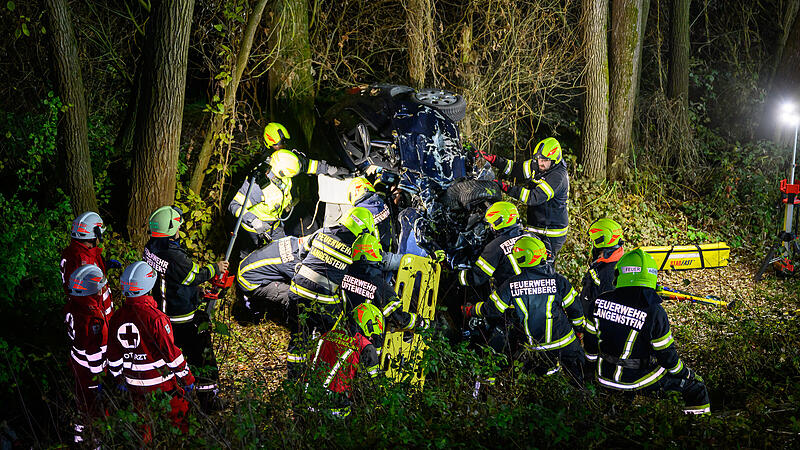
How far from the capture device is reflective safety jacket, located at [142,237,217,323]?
5.50 m

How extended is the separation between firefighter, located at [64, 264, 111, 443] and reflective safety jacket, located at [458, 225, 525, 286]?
3.34m

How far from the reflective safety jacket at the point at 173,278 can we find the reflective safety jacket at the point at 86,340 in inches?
27.1

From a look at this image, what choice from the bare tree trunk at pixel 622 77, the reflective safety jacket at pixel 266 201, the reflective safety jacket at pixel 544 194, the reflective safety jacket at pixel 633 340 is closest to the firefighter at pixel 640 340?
the reflective safety jacket at pixel 633 340

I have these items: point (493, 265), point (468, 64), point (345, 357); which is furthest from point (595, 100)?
point (345, 357)

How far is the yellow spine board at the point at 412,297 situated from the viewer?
5.65 meters

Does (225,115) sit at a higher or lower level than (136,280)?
higher

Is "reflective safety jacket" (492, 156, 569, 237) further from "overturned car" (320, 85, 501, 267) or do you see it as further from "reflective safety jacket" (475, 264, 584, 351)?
"reflective safety jacket" (475, 264, 584, 351)

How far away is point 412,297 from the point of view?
6438 millimetres

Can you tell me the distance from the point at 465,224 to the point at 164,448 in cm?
435

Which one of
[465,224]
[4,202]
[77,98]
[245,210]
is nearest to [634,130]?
[465,224]

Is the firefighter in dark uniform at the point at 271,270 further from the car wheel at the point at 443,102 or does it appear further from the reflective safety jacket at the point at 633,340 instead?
the reflective safety jacket at the point at 633,340

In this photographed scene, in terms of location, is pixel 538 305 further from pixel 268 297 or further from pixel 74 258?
pixel 74 258

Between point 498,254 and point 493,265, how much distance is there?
0.40ft

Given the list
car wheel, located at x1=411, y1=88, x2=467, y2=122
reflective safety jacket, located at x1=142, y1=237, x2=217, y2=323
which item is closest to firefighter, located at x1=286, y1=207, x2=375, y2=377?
reflective safety jacket, located at x1=142, y1=237, x2=217, y2=323
